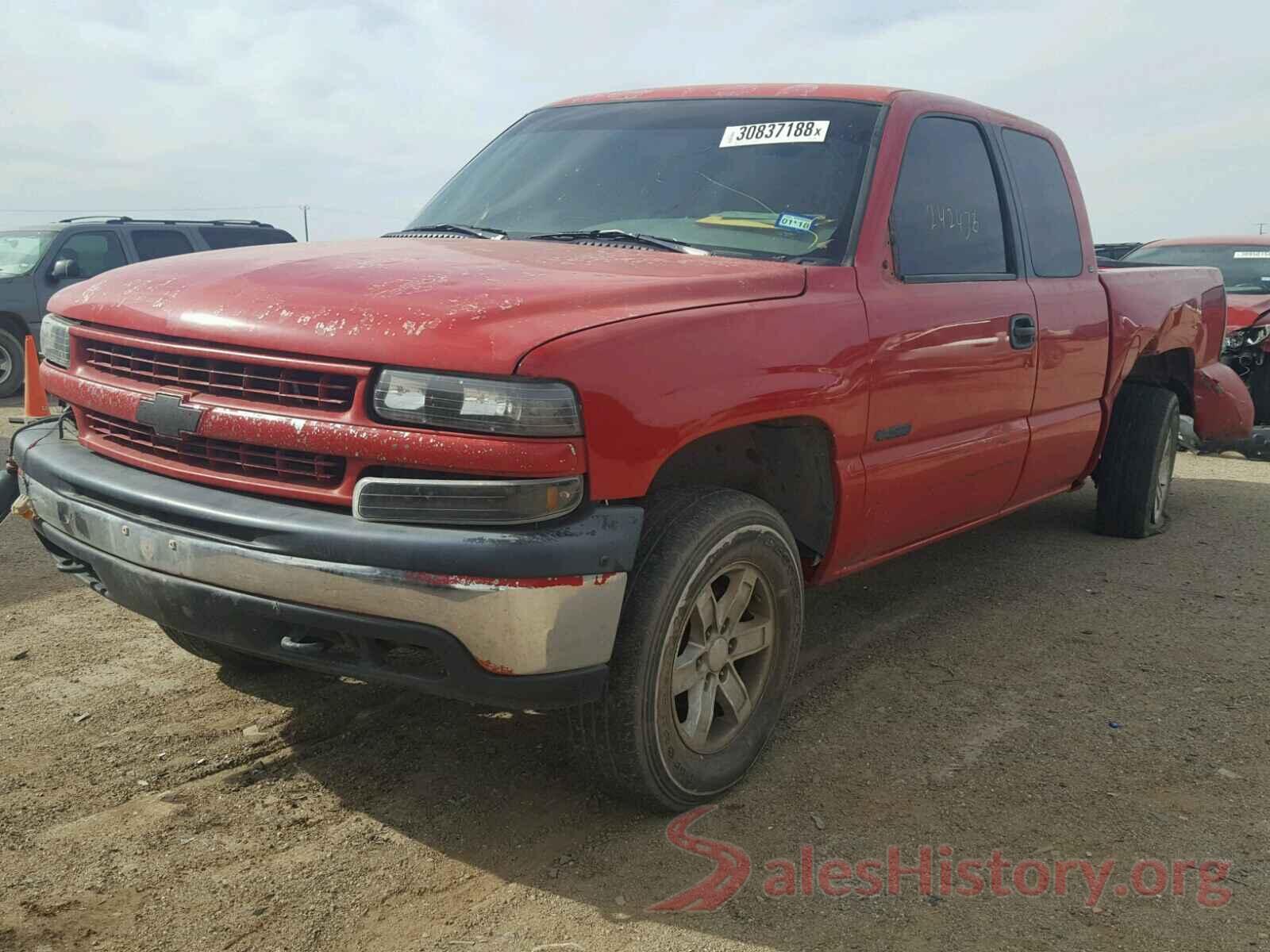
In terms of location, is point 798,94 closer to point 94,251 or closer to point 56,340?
point 56,340

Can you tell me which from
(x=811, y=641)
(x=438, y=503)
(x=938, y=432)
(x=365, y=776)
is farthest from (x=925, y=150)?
(x=365, y=776)

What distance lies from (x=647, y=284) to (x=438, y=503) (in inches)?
31.7

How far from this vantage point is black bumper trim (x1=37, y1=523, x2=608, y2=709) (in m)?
2.54

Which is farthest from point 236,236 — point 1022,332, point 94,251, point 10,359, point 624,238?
point 1022,332

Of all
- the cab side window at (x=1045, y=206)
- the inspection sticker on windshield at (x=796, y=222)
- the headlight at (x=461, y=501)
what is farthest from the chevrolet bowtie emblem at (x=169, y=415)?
the cab side window at (x=1045, y=206)

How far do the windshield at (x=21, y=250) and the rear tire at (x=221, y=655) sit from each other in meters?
10.0

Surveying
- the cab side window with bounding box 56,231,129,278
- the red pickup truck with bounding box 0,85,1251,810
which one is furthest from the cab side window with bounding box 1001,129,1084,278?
the cab side window with bounding box 56,231,129,278

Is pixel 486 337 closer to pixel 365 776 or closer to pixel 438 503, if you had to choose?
pixel 438 503

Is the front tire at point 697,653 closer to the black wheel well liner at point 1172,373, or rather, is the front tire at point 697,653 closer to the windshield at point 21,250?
the black wheel well liner at point 1172,373

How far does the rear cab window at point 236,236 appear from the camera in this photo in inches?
517

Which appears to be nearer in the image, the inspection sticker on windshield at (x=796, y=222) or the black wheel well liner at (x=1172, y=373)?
the inspection sticker on windshield at (x=796, y=222)

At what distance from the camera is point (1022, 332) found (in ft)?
14.0

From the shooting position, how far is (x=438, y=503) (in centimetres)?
254

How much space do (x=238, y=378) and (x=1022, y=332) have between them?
273 cm
